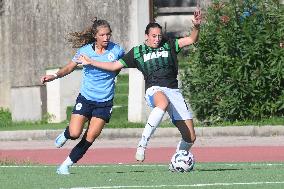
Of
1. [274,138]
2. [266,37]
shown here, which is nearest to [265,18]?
[266,37]

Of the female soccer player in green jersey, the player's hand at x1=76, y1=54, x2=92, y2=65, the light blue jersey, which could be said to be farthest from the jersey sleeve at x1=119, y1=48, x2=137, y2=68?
the player's hand at x1=76, y1=54, x2=92, y2=65

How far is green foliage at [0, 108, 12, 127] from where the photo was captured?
27.0 m

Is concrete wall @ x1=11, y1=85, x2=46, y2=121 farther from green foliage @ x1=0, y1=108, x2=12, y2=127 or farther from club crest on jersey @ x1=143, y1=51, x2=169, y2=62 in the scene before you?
club crest on jersey @ x1=143, y1=51, x2=169, y2=62

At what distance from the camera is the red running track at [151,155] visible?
1909 cm

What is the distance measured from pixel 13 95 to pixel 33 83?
263 cm

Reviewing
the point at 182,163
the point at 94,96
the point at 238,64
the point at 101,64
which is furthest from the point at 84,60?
the point at 238,64

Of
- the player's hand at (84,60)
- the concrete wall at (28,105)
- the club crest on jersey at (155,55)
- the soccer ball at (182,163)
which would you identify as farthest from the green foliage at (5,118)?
the soccer ball at (182,163)

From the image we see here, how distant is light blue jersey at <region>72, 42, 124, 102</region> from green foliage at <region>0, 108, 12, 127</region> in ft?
35.8

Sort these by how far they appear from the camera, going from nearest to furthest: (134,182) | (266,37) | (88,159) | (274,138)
A: 1. (134,182)
2. (88,159)
3. (274,138)
4. (266,37)

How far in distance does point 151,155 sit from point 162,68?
433 centimetres

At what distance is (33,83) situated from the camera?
99.9ft

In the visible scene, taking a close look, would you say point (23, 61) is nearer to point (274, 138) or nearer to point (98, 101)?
point (274, 138)

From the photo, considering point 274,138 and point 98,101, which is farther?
point 274,138

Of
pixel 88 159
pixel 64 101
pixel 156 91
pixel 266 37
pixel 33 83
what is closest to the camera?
pixel 156 91
